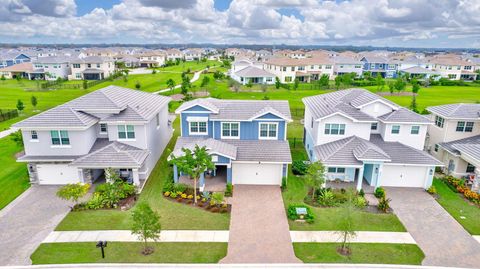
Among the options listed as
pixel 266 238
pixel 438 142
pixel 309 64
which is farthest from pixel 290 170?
pixel 309 64

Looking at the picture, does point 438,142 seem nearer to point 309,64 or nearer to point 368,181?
point 368,181

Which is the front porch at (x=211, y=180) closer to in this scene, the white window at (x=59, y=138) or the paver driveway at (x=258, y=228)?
the paver driveway at (x=258, y=228)

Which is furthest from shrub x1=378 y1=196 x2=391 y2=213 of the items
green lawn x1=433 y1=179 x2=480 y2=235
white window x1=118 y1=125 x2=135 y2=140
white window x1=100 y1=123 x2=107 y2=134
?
white window x1=100 y1=123 x2=107 y2=134

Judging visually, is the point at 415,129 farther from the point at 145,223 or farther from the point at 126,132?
the point at 126,132

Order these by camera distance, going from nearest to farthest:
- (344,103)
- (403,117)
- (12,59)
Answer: (403,117) → (344,103) → (12,59)

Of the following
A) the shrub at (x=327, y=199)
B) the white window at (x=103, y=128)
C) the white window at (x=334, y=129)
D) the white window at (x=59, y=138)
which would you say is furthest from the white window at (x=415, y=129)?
the white window at (x=59, y=138)

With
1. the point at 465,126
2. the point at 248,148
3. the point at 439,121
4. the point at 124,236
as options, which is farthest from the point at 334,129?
the point at 124,236
